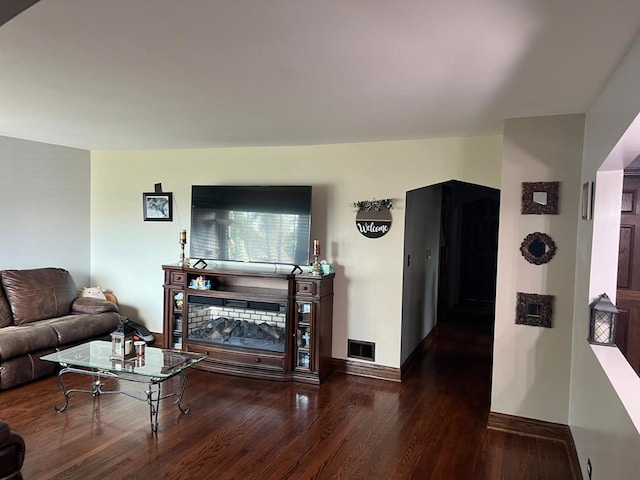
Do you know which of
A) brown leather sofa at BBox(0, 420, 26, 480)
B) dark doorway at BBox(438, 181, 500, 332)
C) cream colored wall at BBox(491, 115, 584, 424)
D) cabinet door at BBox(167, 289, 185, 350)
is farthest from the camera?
dark doorway at BBox(438, 181, 500, 332)

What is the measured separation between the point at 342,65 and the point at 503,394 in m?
2.71

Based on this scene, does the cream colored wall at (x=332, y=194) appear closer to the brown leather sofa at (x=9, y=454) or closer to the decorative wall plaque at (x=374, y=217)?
the decorative wall plaque at (x=374, y=217)

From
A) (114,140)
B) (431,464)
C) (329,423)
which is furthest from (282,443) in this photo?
(114,140)

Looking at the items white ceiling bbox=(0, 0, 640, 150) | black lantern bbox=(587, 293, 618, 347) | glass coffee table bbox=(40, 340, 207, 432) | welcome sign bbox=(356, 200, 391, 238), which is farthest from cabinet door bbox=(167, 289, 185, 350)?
black lantern bbox=(587, 293, 618, 347)

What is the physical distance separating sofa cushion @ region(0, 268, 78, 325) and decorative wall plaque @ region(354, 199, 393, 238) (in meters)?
3.37

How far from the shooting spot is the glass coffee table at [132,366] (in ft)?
11.0

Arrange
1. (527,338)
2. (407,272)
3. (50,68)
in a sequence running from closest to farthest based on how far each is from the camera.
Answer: (50,68), (527,338), (407,272)

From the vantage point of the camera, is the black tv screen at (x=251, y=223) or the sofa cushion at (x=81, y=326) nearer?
the sofa cushion at (x=81, y=326)

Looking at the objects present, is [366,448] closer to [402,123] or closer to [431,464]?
[431,464]

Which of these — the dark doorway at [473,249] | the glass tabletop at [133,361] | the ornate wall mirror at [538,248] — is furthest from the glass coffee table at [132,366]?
the dark doorway at [473,249]

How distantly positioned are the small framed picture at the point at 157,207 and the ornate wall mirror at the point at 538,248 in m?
3.89

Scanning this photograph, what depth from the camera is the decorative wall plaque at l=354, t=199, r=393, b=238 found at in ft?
14.5

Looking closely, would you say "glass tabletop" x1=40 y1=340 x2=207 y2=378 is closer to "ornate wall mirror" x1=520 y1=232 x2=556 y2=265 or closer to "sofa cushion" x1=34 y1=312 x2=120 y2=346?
"sofa cushion" x1=34 y1=312 x2=120 y2=346

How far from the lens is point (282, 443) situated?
3160mm
